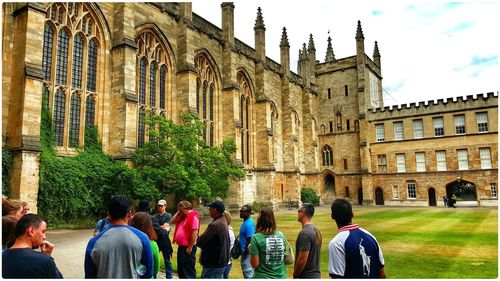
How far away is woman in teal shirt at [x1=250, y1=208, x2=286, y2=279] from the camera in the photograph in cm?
463

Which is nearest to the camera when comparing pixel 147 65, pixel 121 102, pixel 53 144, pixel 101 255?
pixel 101 255

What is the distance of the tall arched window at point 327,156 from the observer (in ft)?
143

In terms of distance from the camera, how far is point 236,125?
28703 mm

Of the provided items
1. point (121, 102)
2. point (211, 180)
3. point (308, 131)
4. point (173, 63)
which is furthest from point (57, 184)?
point (308, 131)

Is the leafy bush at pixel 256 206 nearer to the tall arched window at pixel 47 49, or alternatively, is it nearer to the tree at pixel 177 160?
the tree at pixel 177 160

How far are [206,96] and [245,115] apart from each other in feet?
19.4

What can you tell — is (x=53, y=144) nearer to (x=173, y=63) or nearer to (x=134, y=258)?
(x=173, y=63)

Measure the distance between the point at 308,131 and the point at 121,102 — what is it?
25.9 m

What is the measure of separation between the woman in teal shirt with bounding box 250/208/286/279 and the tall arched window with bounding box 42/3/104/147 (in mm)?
16226

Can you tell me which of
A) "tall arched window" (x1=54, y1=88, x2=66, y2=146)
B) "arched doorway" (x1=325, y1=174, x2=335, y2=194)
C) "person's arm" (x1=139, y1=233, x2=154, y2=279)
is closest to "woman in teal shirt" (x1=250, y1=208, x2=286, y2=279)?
"person's arm" (x1=139, y1=233, x2=154, y2=279)

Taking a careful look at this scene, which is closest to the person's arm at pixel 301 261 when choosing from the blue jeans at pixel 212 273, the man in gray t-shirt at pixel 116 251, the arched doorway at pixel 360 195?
the blue jeans at pixel 212 273

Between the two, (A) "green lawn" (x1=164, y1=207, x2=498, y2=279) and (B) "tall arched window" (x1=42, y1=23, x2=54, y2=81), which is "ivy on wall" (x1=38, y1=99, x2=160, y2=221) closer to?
(B) "tall arched window" (x1=42, y1=23, x2=54, y2=81)

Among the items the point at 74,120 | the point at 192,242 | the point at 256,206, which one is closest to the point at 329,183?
the point at 256,206

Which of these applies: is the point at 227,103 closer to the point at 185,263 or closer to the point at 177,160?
the point at 177,160
